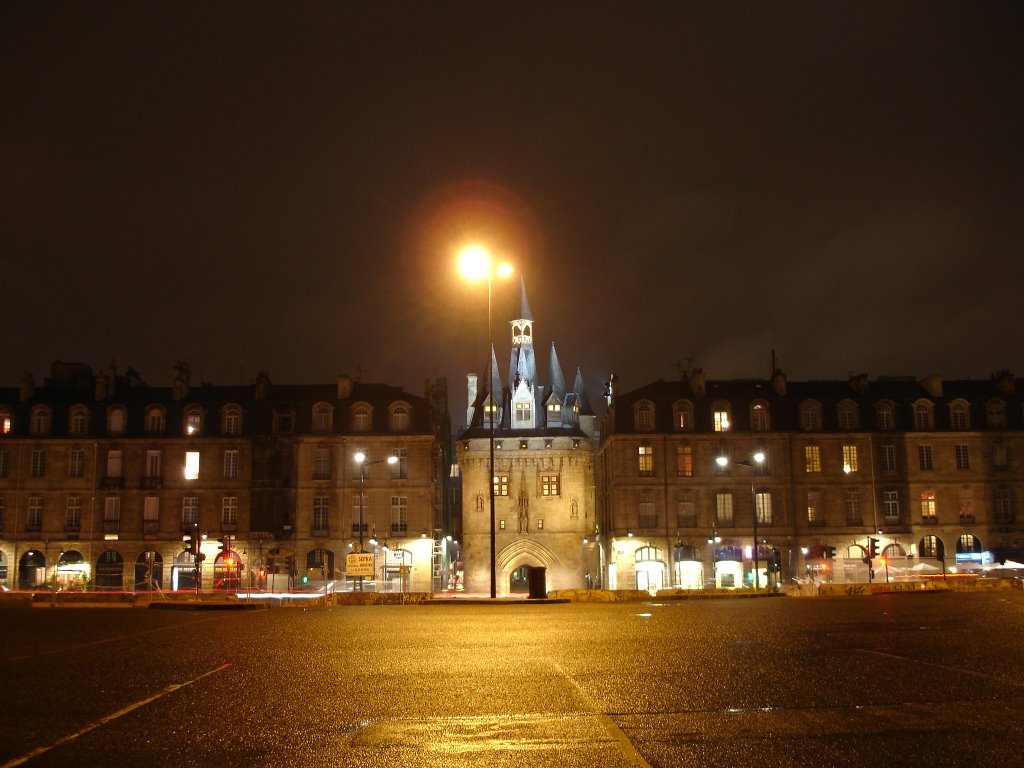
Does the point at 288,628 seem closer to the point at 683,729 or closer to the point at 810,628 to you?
the point at 810,628

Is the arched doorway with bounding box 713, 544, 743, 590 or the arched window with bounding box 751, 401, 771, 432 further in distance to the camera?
the arched window with bounding box 751, 401, 771, 432

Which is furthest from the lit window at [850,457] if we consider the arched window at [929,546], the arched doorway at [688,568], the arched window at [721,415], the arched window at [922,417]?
the arched doorway at [688,568]

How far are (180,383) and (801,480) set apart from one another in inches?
1524

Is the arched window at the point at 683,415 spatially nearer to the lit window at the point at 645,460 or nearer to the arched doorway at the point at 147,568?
the lit window at the point at 645,460

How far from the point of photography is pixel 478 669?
11.1 metres

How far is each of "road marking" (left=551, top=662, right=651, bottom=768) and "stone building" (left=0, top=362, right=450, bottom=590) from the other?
173 ft

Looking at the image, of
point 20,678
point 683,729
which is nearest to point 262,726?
point 683,729

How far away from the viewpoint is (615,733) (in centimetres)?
747

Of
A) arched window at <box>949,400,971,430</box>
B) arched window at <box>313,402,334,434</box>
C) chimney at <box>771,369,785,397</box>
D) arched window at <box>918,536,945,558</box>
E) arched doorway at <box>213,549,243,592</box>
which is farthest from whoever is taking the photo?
chimney at <box>771,369,785,397</box>

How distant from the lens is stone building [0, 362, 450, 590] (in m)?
62.1

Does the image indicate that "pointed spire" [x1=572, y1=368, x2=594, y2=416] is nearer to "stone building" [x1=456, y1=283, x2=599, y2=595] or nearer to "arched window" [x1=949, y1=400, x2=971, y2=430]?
"stone building" [x1=456, y1=283, x2=599, y2=595]

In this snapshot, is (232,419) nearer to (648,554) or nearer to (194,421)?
(194,421)

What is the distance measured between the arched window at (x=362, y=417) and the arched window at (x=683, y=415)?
18.7 m

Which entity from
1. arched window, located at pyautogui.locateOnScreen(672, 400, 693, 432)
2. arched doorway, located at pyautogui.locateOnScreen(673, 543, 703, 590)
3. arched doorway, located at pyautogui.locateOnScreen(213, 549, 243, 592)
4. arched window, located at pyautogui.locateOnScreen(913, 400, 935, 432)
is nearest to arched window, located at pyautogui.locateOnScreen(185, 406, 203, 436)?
arched doorway, located at pyautogui.locateOnScreen(213, 549, 243, 592)
